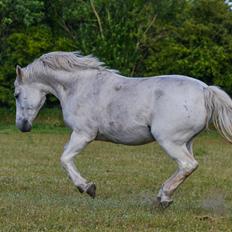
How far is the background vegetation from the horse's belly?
18.5m

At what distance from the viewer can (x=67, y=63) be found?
862cm

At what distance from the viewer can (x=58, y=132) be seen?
960 inches

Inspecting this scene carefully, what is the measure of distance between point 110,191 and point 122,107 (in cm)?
Result: 229

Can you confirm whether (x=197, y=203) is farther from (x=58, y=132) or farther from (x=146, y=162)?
(x=58, y=132)

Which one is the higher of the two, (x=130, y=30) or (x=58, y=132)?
(x=130, y=30)

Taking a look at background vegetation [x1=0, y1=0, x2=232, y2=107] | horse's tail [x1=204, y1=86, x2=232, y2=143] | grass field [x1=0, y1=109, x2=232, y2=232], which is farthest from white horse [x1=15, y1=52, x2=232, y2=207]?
background vegetation [x1=0, y1=0, x2=232, y2=107]

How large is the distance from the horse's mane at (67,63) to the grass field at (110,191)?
1.60 meters

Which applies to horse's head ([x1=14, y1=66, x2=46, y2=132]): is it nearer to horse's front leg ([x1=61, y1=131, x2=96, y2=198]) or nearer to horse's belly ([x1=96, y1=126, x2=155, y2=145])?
horse's front leg ([x1=61, y1=131, x2=96, y2=198])

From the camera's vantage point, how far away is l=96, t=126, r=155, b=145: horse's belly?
791cm

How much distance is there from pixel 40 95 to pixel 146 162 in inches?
243

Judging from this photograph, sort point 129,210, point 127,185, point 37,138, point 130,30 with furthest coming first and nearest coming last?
point 130,30 < point 37,138 < point 127,185 < point 129,210

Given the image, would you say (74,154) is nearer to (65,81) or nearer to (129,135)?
(129,135)

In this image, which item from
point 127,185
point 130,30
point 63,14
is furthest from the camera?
point 63,14

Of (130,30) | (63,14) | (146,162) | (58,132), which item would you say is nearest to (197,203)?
(146,162)
